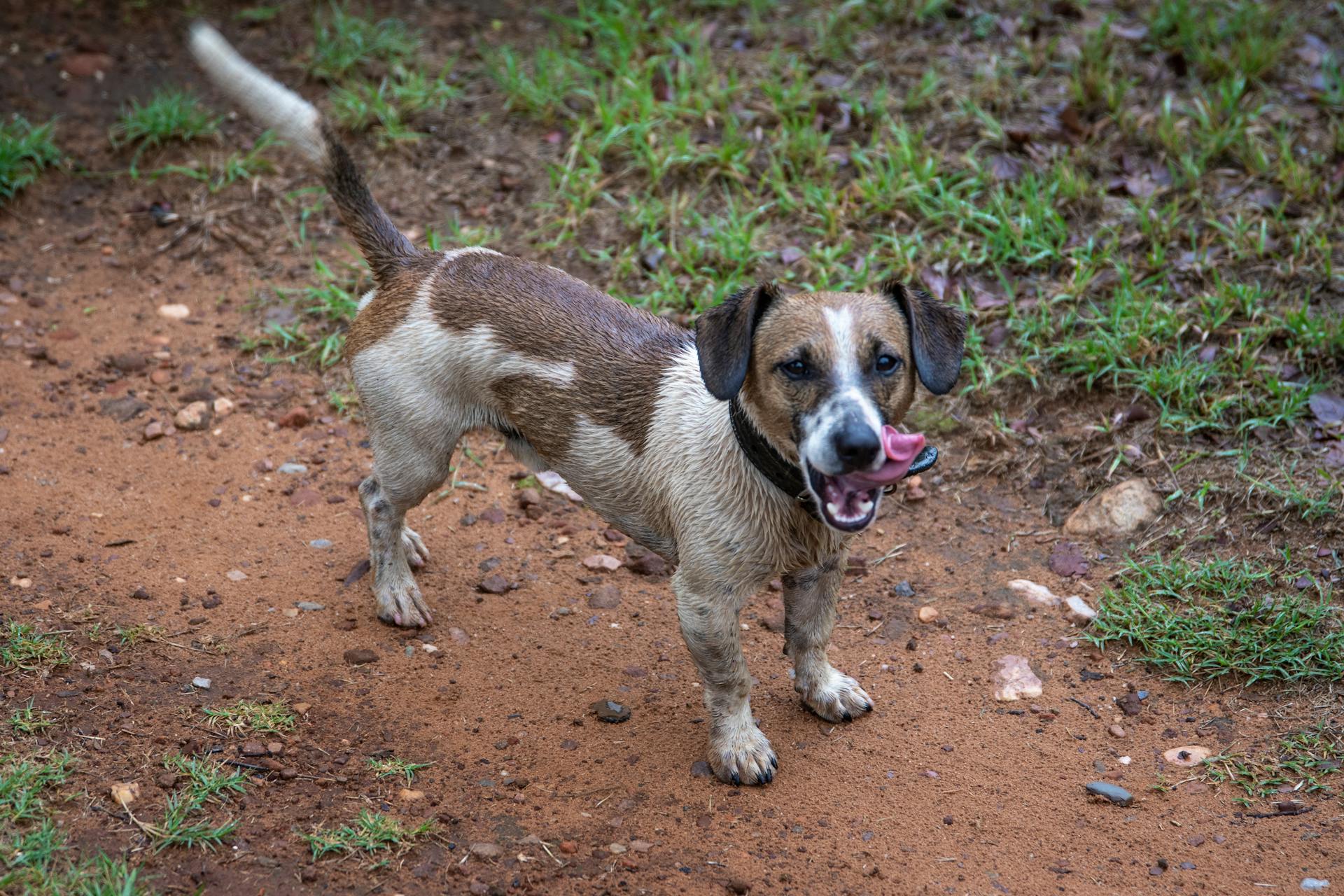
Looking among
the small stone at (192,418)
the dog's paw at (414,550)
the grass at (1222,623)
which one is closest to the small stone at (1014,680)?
the grass at (1222,623)

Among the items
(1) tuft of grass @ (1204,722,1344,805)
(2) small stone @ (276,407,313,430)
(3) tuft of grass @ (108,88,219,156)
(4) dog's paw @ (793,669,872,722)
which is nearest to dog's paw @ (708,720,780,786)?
(4) dog's paw @ (793,669,872,722)

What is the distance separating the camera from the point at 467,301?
4.13 m

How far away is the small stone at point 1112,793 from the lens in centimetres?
383

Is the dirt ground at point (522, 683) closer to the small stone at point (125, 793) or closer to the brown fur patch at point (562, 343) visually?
the small stone at point (125, 793)

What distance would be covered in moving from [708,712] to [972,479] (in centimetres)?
213

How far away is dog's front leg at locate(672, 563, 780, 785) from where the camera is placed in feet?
12.2

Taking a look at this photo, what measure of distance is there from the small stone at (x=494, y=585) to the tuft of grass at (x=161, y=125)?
3.82m

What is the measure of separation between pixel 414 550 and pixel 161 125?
3.67 m

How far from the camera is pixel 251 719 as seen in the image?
12.7 ft

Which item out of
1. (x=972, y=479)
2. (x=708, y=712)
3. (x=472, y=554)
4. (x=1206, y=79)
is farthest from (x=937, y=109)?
(x=708, y=712)

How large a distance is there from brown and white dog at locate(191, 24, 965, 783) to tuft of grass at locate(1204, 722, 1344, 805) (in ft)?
3.92

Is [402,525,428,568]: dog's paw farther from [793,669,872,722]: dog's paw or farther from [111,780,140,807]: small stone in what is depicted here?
Answer: [793,669,872,722]: dog's paw

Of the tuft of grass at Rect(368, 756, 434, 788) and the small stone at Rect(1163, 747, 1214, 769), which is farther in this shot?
the small stone at Rect(1163, 747, 1214, 769)

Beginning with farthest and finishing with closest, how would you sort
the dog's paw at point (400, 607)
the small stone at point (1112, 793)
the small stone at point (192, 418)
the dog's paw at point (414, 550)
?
1. the small stone at point (192, 418)
2. the dog's paw at point (414, 550)
3. the dog's paw at point (400, 607)
4. the small stone at point (1112, 793)
